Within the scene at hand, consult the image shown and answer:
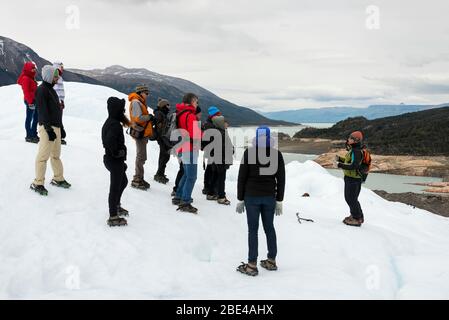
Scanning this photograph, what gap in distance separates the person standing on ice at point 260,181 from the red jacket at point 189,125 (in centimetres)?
222

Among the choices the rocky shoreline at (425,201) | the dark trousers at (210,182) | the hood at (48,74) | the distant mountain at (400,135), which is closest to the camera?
the hood at (48,74)

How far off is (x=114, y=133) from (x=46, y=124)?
4.96ft

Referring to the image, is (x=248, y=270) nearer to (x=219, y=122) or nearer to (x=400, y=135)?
(x=219, y=122)

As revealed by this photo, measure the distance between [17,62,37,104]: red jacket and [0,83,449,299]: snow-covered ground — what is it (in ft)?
4.08

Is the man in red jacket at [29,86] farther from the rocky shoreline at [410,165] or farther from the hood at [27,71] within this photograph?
the rocky shoreline at [410,165]

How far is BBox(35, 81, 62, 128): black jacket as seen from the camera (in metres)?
7.47

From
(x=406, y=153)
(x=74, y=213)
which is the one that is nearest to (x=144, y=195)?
(x=74, y=213)

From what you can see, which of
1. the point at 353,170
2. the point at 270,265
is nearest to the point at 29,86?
the point at 270,265

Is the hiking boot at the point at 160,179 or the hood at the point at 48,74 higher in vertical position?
the hood at the point at 48,74

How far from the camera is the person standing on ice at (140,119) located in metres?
8.72

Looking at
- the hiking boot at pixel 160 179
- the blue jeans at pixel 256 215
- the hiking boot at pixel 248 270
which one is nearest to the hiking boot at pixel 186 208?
the hiking boot at pixel 160 179

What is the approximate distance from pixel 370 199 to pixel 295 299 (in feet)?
35.7

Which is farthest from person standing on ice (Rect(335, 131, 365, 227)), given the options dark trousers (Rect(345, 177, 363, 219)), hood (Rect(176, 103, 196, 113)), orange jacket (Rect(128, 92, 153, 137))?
orange jacket (Rect(128, 92, 153, 137))
